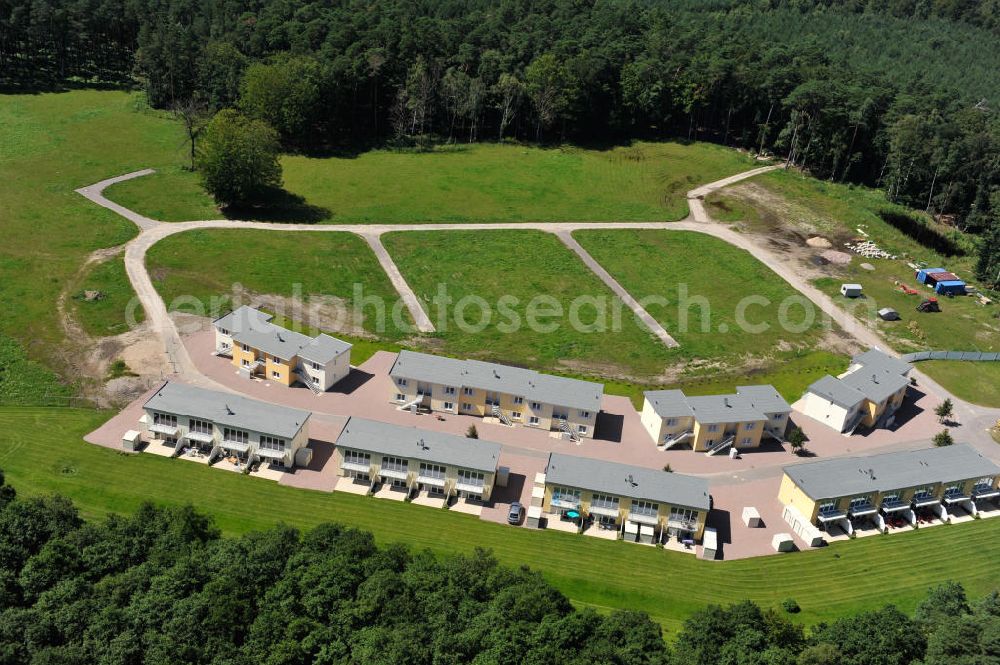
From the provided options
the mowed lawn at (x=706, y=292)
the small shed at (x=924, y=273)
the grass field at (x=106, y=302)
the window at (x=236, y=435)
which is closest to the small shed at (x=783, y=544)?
the mowed lawn at (x=706, y=292)

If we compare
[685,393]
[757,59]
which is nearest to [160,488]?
[685,393]

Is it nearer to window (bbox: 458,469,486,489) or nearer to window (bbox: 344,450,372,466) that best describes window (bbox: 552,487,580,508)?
window (bbox: 458,469,486,489)

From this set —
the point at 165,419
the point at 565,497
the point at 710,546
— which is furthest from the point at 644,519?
the point at 165,419

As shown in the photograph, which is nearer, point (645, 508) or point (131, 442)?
point (645, 508)

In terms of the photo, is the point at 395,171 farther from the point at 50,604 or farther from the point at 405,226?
the point at 50,604

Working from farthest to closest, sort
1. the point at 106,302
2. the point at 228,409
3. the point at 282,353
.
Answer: the point at 106,302
the point at 282,353
the point at 228,409

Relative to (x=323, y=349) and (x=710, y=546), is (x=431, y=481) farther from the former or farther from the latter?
(x=710, y=546)

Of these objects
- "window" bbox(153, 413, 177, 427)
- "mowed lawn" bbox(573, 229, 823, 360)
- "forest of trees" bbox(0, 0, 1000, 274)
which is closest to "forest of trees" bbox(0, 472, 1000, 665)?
"window" bbox(153, 413, 177, 427)
